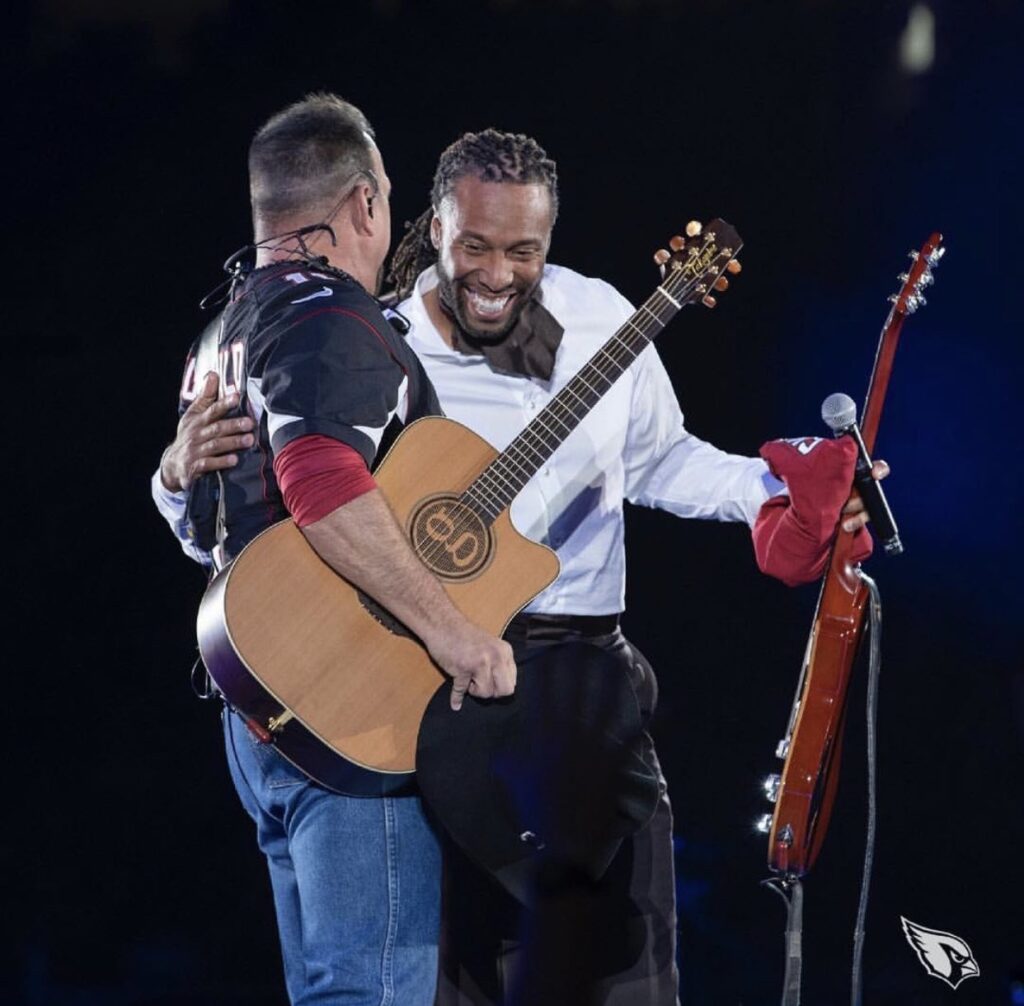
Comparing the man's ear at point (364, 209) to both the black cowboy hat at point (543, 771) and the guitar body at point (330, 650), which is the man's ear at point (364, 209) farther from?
the black cowboy hat at point (543, 771)

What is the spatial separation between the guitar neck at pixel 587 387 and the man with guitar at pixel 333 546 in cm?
17

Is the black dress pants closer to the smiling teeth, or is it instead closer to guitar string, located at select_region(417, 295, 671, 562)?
guitar string, located at select_region(417, 295, 671, 562)

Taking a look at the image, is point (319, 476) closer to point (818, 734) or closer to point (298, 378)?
point (298, 378)

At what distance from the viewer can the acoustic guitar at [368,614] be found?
2.11 metres

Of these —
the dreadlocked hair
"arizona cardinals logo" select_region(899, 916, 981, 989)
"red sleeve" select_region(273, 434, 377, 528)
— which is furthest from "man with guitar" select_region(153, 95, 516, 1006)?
"arizona cardinals logo" select_region(899, 916, 981, 989)

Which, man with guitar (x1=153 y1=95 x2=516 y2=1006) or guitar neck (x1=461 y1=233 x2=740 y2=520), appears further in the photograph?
Result: guitar neck (x1=461 y1=233 x2=740 y2=520)

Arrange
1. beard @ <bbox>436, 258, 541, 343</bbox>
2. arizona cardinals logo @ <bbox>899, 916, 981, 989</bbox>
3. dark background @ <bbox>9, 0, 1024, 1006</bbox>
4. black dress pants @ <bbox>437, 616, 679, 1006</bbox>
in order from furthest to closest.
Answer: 1. arizona cardinals logo @ <bbox>899, 916, 981, 989</bbox>
2. dark background @ <bbox>9, 0, 1024, 1006</bbox>
3. beard @ <bbox>436, 258, 541, 343</bbox>
4. black dress pants @ <bbox>437, 616, 679, 1006</bbox>

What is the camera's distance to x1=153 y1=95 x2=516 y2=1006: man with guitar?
6.81 feet

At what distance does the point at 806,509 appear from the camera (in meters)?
2.50

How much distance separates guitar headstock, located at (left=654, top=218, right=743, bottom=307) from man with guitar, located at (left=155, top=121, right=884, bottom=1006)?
30cm

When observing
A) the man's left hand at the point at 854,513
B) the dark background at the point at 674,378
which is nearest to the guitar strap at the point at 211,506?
the man's left hand at the point at 854,513

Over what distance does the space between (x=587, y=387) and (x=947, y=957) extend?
7.25ft

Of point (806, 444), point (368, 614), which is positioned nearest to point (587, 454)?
point (806, 444)

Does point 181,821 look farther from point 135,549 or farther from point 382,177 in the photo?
point 382,177
